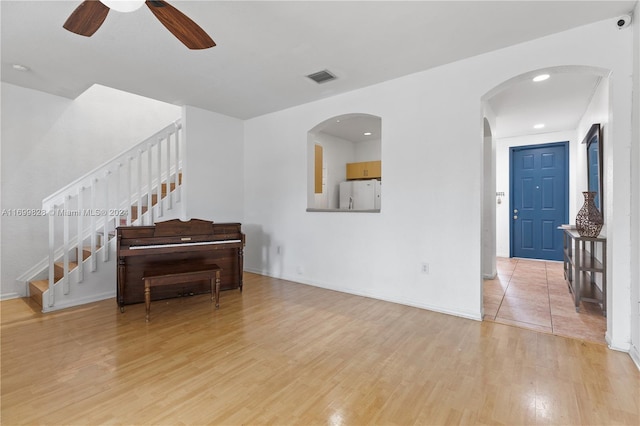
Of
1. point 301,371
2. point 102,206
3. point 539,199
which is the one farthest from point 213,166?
point 539,199

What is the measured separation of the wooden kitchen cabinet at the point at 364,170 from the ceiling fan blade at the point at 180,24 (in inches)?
191

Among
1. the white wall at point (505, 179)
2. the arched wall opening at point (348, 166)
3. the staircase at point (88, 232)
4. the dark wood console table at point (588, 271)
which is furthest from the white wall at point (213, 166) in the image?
the white wall at point (505, 179)

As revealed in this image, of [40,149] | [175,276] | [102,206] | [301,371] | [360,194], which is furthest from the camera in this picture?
[360,194]

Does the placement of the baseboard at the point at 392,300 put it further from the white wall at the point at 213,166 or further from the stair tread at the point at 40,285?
the stair tread at the point at 40,285

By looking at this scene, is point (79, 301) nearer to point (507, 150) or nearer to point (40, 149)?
point (40, 149)

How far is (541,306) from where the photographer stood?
3.24 m

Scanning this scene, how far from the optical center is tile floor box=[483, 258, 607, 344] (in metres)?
2.66

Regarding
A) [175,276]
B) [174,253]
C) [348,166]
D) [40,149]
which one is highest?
[348,166]

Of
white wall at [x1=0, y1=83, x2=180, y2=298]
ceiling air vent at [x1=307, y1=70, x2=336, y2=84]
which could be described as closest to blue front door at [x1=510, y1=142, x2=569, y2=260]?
ceiling air vent at [x1=307, y1=70, x2=336, y2=84]

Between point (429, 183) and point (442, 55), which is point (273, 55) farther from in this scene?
point (429, 183)

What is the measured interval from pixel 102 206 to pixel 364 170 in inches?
191

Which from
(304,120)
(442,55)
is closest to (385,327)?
(442,55)

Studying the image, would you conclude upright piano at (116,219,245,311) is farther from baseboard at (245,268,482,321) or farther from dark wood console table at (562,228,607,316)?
dark wood console table at (562,228,607,316)

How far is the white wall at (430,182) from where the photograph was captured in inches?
94.1
